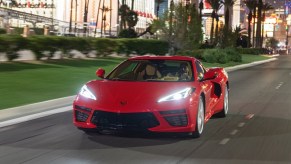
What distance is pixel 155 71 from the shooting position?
9.06 meters

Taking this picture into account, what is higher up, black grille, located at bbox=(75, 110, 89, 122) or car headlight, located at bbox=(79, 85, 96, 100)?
car headlight, located at bbox=(79, 85, 96, 100)

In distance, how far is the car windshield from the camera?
29.0 ft

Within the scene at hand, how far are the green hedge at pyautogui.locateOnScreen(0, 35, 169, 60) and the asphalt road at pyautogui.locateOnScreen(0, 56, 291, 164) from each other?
931 centimetres

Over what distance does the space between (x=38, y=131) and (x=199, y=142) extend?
2.88 meters

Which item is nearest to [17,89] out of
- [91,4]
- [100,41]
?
[100,41]

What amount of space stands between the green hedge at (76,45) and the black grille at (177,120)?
41.1 feet

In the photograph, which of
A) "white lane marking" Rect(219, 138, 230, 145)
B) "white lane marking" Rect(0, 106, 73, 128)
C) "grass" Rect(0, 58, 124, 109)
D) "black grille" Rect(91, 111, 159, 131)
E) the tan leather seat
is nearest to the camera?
"black grille" Rect(91, 111, 159, 131)

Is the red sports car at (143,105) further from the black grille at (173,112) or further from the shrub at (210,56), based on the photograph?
the shrub at (210,56)

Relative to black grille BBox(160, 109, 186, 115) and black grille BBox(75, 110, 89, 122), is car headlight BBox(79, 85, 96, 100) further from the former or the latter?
black grille BBox(160, 109, 186, 115)

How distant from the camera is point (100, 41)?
28.5 meters

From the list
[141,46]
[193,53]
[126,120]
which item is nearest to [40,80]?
[126,120]

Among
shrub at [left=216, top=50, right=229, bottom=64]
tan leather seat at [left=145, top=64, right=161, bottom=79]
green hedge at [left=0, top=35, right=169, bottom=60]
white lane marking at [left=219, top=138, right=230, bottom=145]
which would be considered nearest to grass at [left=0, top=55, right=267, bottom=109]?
green hedge at [left=0, top=35, right=169, bottom=60]

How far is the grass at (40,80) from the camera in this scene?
12.6m

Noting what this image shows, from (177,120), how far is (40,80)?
9292mm
